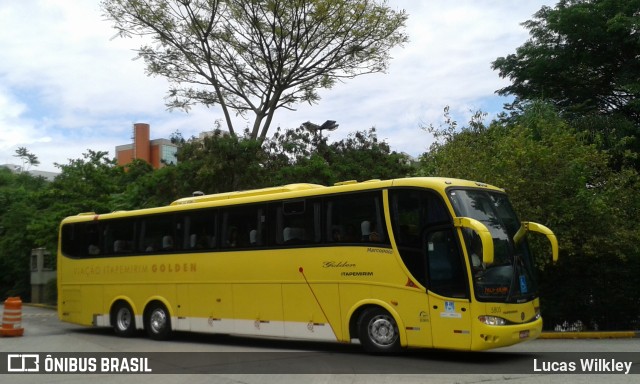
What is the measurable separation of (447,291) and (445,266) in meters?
0.42

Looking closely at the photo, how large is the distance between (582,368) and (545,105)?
521 inches

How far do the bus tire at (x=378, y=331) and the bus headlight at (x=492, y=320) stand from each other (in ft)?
5.72

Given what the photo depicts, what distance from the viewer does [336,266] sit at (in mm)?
12812

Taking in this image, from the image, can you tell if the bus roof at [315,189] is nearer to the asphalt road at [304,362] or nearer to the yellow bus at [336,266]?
the yellow bus at [336,266]

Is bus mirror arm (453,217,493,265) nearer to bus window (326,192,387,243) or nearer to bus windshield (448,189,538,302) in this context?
bus windshield (448,189,538,302)

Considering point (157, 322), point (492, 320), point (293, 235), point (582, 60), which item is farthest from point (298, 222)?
point (582, 60)

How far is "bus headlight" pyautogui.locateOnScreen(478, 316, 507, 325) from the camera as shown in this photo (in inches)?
422

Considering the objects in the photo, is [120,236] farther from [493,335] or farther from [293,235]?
[493,335]

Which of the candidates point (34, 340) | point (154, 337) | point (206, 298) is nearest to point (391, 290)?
point (206, 298)

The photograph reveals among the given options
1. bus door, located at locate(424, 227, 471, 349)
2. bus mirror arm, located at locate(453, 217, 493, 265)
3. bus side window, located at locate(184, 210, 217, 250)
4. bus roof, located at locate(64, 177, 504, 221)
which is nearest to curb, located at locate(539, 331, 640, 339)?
bus roof, located at locate(64, 177, 504, 221)

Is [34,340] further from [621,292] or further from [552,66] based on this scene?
[552,66]

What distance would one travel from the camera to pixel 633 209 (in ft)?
57.6

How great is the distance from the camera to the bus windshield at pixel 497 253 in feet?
35.8

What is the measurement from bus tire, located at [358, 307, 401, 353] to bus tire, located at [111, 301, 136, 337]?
767 centimetres
